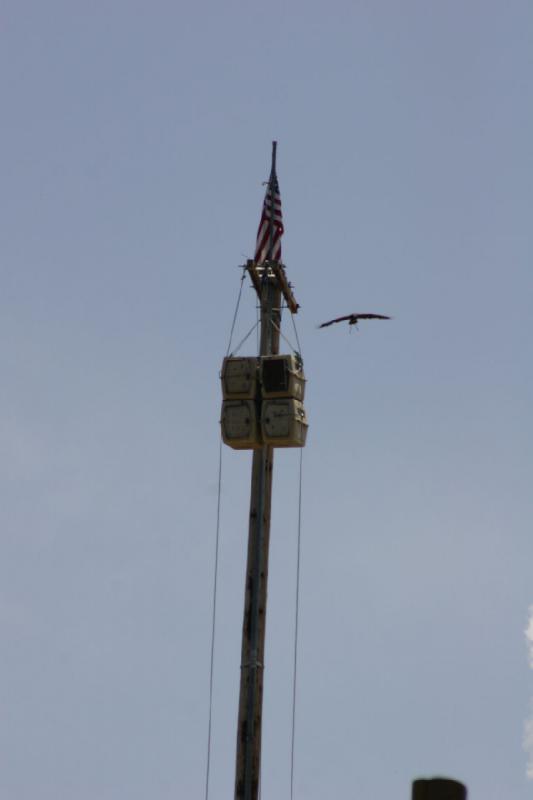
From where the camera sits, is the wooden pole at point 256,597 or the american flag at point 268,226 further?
the american flag at point 268,226

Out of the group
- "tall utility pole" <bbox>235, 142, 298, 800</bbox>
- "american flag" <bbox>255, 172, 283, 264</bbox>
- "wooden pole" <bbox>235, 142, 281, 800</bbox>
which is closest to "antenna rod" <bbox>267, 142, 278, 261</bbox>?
"american flag" <bbox>255, 172, 283, 264</bbox>

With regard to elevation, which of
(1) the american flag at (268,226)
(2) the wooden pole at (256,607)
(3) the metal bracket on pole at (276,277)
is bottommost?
(2) the wooden pole at (256,607)

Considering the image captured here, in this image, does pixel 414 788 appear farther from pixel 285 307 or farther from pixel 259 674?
pixel 285 307

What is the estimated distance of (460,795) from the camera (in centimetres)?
452

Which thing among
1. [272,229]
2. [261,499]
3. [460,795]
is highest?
[272,229]

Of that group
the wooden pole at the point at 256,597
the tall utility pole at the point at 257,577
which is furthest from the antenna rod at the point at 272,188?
the wooden pole at the point at 256,597

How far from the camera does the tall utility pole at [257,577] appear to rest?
18.8 metres

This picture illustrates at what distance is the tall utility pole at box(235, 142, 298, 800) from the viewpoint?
18828mm

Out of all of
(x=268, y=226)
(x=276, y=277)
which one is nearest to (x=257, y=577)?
(x=276, y=277)

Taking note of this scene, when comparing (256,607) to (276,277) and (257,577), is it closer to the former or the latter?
(257,577)

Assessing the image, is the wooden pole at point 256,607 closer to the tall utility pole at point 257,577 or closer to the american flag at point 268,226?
the tall utility pole at point 257,577

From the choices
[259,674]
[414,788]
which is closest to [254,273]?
[259,674]


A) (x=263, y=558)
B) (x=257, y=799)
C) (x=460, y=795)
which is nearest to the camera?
(x=460, y=795)

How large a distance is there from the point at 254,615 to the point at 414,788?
15.1 m
